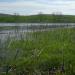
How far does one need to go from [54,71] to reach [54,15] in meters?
75.0

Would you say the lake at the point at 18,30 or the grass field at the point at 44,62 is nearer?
the grass field at the point at 44,62

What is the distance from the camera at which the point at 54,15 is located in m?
84.4

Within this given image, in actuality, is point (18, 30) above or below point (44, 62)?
below

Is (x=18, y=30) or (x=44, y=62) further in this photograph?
(x=18, y=30)

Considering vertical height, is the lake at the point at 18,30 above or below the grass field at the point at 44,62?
below

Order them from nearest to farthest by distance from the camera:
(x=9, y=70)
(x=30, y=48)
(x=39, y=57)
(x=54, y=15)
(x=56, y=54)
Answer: (x=9, y=70) → (x=39, y=57) → (x=56, y=54) → (x=30, y=48) → (x=54, y=15)

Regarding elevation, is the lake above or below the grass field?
below

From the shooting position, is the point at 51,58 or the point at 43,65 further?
the point at 51,58

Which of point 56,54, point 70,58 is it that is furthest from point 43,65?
point 56,54

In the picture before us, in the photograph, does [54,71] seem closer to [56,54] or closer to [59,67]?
[59,67]

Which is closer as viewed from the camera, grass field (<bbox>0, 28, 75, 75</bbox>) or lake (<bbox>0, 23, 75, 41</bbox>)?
grass field (<bbox>0, 28, 75, 75</bbox>)

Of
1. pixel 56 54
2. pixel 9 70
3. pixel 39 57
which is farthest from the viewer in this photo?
pixel 56 54

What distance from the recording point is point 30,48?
46.8 feet

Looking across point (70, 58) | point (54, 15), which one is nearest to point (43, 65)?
point (70, 58)
